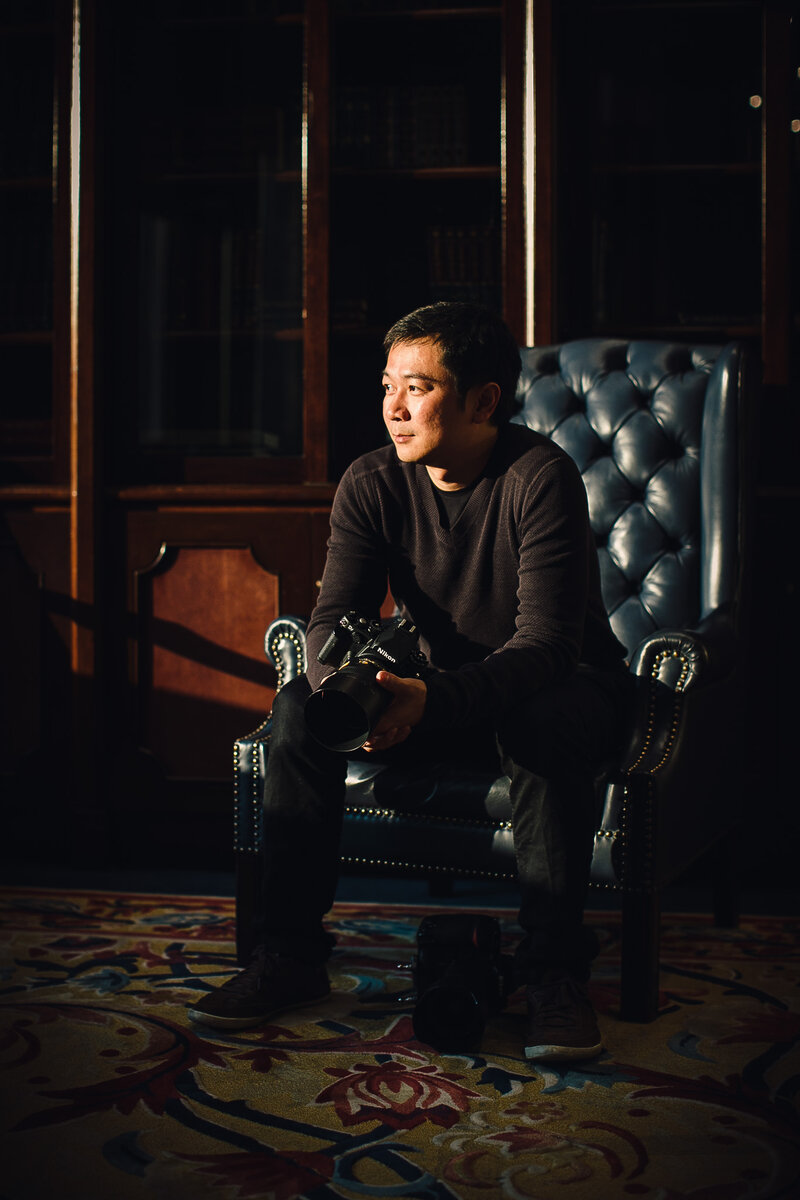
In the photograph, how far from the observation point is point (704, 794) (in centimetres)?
183

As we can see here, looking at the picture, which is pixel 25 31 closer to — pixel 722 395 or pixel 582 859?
pixel 722 395

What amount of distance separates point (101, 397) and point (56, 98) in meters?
0.69

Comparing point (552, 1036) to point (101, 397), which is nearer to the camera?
point (552, 1036)

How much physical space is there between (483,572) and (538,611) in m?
0.14

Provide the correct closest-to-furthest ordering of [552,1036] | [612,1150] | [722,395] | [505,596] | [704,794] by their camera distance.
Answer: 1. [612,1150]
2. [552,1036]
3. [505,596]
4. [704,794]
5. [722,395]

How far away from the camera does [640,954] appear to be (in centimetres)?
160

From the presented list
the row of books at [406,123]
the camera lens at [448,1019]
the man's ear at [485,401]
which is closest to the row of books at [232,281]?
the row of books at [406,123]

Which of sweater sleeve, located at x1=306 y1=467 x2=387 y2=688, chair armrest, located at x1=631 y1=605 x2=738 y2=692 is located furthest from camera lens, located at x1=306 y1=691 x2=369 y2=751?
chair armrest, located at x1=631 y1=605 x2=738 y2=692

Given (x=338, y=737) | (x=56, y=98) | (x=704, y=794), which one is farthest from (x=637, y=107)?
(x=338, y=737)

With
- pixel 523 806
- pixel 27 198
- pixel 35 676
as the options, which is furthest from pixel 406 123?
pixel 523 806

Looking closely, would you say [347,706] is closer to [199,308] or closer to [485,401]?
[485,401]

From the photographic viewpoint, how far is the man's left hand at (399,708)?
4.62ft

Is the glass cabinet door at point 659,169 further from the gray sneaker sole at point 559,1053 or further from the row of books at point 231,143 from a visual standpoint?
the gray sneaker sole at point 559,1053

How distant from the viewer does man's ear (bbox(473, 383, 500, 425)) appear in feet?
5.51
